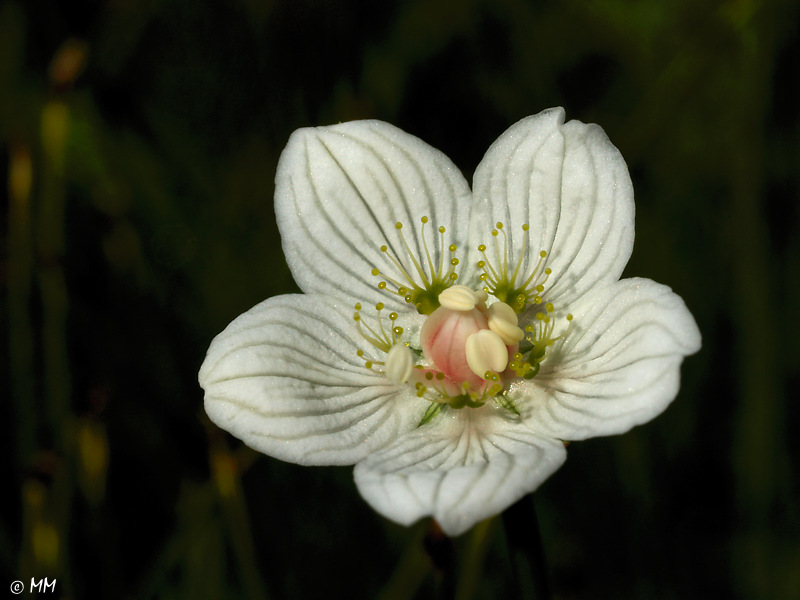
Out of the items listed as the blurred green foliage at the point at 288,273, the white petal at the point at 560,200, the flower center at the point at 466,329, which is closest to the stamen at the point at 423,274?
the flower center at the point at 466,329

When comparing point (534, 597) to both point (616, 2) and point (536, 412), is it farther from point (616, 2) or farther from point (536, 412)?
point (616, 2)

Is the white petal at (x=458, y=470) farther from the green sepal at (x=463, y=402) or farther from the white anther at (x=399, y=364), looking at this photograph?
the white anther at (x=399, y=364)

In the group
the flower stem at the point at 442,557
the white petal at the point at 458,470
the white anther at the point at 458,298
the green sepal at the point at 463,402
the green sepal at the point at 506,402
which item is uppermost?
the white anther at the point at 458,298

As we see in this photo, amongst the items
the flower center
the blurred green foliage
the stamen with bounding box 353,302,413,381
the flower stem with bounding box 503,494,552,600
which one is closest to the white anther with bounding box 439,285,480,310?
the flower center

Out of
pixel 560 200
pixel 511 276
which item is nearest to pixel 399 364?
pixel 511 276

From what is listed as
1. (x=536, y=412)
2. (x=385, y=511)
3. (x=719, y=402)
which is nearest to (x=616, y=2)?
(x=719, y=402)

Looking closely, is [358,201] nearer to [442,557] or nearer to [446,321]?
[446,321]
